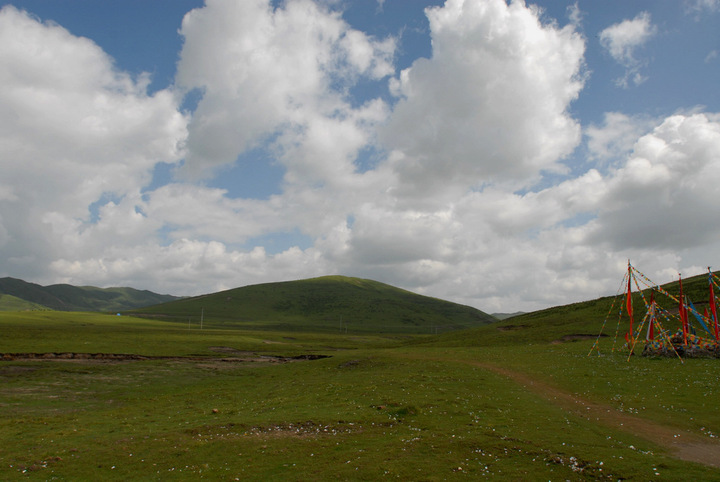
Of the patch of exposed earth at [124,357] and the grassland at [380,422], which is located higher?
the grassland at [380,422]

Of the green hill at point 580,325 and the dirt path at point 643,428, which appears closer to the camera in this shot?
the dirt path at point 643,428

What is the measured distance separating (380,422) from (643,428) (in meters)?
13.7

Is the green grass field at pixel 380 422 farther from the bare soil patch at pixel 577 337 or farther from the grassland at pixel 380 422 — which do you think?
the bare soil patch at pixel 577 337

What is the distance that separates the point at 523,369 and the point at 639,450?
2662 cm

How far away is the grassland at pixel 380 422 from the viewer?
16.5 meters

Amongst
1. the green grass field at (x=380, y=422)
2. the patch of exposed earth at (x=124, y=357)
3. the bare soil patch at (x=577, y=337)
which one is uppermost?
the bare soil patch at (x=577, y=337)

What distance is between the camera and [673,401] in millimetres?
26281

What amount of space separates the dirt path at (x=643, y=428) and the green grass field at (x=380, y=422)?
11 centimetres

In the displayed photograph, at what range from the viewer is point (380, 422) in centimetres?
2358

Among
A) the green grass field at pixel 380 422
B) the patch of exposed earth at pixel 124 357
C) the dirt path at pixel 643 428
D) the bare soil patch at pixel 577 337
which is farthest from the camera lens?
the bare soil patch at pixel 577 337

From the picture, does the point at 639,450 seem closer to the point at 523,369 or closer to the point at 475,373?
the point at 475,373

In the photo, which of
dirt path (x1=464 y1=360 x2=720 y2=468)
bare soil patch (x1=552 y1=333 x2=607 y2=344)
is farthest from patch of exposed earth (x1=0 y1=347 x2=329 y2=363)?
dirt path (x1=464 y1=360 x2=720 y2=468)

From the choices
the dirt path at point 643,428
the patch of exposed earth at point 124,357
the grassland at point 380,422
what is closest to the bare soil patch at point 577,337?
the grassland at point 380,422

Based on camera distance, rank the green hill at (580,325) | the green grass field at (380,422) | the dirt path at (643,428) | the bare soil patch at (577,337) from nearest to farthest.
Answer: the green grass field at (380,422), the dirt path at (643,428), the bare soil patch at (577,337), the green hill at (580,325)
